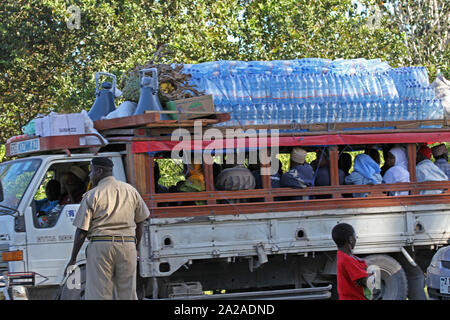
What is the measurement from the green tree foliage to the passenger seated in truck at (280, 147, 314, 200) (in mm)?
7184

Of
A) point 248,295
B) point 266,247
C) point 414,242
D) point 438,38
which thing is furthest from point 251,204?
point 438,38

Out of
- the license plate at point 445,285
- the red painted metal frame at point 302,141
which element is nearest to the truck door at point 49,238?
the red painted metal frame at point 302,141

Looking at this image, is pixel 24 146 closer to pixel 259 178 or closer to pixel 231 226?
pixel 231 226

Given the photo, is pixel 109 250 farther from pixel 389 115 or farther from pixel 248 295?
pixel 389 115

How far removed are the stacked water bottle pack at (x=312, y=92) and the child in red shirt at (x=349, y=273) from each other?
304cm

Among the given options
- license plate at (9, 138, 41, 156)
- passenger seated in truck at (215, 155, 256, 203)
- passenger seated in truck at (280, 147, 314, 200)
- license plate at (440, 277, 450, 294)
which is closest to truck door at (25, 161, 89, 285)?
license plate at (9, 138, 41, 156)

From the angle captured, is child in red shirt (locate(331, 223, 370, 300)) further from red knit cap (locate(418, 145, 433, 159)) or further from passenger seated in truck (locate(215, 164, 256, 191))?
red knit cap (locate(418, 145, 433, 159))

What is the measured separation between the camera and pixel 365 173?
7.94 metres

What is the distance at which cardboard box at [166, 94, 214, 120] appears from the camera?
287 inches

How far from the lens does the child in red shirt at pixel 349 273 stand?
15.7 feet

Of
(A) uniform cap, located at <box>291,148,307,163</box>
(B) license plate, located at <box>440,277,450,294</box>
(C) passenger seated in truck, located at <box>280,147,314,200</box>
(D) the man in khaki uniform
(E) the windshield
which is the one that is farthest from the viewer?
(A) uniform cap, located at <box>291,148,307,163</box>

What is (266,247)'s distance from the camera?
24.3ft

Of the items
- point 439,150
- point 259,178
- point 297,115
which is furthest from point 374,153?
point 259,178

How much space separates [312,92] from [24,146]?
3.56 meters
